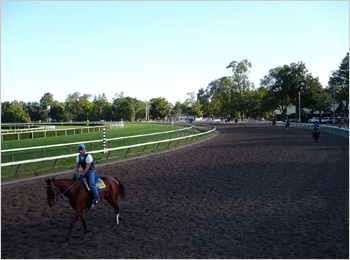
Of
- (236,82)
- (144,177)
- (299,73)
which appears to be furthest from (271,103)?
(144,177)

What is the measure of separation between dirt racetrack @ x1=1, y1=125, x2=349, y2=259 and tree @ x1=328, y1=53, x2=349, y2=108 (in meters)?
75.9

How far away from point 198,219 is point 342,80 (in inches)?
3374

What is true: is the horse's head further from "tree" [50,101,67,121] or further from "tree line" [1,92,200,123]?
"tree" [50,101,67,121]

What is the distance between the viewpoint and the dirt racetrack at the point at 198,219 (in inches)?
212

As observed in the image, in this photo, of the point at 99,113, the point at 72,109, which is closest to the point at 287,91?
the point at 99,113

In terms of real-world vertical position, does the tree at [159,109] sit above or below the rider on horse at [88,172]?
above

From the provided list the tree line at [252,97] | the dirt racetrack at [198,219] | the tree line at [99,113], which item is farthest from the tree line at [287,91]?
the dirt racetrack at [198,219]

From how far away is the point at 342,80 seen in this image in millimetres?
80375

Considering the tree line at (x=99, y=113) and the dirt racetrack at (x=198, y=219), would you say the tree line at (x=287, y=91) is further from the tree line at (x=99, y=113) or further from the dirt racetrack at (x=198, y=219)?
the dirt racetrack at (x=198, y=219)

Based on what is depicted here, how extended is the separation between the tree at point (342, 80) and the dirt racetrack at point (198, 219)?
249 feet

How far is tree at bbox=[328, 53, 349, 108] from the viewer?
3068 inches

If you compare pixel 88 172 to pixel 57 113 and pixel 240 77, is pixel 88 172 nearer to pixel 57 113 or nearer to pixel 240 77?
pixel 240 77

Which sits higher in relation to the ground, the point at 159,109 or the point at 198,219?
the point at 159,109

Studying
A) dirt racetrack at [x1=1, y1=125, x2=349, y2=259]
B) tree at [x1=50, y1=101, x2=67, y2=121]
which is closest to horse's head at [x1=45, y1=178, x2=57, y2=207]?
dirt racetrack at [x1=1, y1=125, x2=349, y2=259]
